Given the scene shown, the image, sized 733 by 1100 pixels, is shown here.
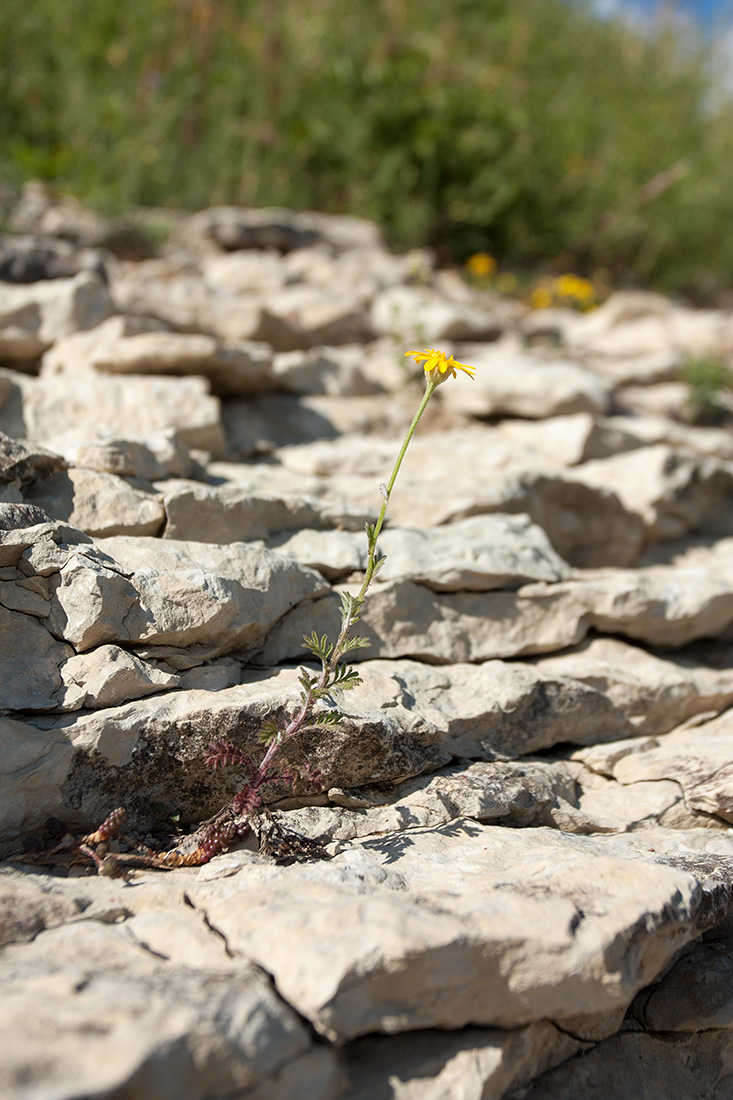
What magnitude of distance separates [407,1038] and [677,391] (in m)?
5.79

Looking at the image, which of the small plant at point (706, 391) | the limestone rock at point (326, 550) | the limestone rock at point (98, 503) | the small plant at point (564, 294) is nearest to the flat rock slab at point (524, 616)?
the limestone rock at point (326, 550)

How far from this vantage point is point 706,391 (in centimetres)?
629

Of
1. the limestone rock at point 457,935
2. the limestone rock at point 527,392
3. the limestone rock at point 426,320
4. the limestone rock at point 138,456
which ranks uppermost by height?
the limestone rock at point 426,320

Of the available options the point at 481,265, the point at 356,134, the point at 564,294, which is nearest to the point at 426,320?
the point at 481,265

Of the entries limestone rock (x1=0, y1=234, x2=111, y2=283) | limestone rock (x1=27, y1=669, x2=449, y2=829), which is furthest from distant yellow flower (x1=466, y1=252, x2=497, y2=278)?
limestone rock (x1=27, y1=669, x2=449, y2=829)

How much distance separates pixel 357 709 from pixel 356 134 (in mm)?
7122

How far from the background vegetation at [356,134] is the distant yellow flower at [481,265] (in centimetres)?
A: 12

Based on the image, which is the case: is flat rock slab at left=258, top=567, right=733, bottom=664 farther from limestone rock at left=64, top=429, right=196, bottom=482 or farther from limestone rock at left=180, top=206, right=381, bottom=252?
limestone rock at left=180, top=206, right=381, bottom=252

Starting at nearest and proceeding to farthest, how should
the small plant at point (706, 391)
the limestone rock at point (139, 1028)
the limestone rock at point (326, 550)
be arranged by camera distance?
the limestone rock at point (139, 1028) → the limestone rock at point (326, 550) → the small plant at point (706, 391)

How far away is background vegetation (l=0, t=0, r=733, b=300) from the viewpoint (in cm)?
802

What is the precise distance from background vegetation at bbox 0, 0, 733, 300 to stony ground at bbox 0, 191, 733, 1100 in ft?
9.78

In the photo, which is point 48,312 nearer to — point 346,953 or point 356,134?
point 346,953

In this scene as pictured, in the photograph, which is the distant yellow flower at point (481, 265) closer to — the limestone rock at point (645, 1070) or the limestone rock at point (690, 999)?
the limestone rock at point (690, 999)

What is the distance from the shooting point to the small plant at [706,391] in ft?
20.7
